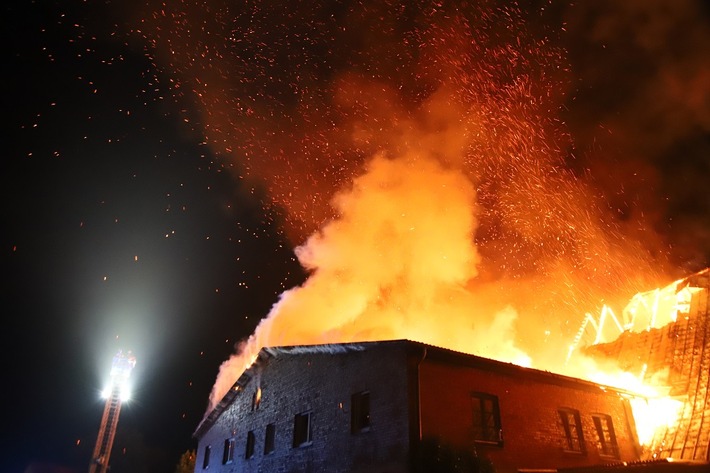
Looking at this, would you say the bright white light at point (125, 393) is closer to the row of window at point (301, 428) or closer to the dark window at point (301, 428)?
the row of window at point (301, 428)

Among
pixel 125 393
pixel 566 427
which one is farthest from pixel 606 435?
pixel 125 393

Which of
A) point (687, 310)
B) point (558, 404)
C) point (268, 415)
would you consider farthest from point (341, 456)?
point (687, 310)

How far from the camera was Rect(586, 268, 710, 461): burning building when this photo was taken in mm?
18094

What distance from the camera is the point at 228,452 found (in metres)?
24.2

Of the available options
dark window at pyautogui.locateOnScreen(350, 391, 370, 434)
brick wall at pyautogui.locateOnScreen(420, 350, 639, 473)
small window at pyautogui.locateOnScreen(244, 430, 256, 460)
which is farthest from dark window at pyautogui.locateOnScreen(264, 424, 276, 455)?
brick wall at pyautogui.locateOnScreen(420, 350, 639, 473)

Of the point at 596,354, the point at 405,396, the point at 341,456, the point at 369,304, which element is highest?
the point at 369,304

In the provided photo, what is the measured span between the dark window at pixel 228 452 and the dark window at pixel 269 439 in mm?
4181

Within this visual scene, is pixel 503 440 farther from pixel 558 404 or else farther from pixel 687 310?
pixel 687 310

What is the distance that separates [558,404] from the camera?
1756 cm

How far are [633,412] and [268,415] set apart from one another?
14.1 m

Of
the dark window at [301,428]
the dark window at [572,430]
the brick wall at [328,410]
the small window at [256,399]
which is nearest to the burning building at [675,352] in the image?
the dark window at [572,430]

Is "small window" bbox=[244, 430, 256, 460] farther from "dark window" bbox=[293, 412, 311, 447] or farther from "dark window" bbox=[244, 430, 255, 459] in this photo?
"dark window" bbox=[293, 412, 311, 447]

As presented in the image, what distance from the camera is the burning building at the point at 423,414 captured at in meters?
14.2

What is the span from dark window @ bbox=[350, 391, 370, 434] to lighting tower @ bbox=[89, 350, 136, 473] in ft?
113
